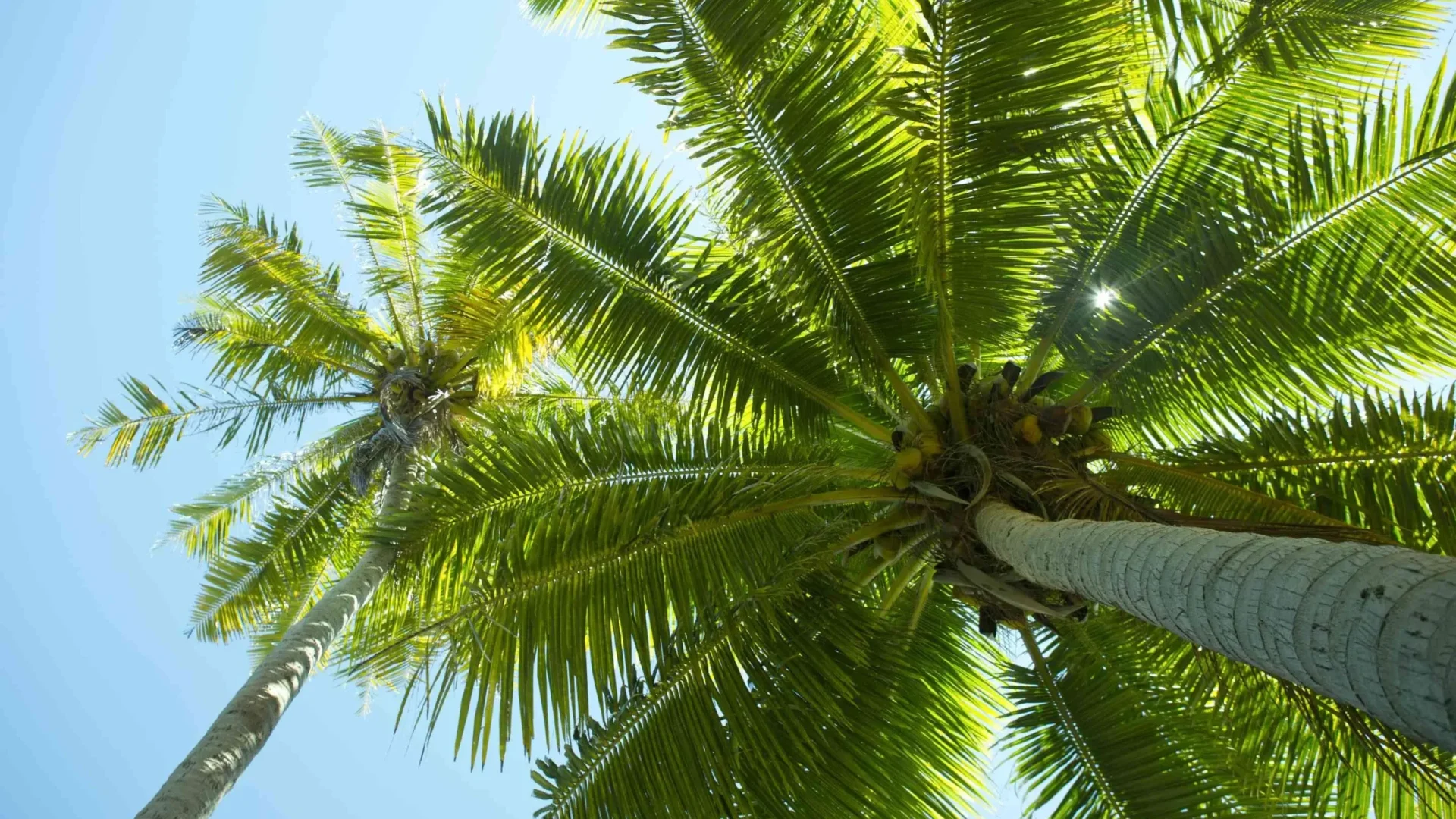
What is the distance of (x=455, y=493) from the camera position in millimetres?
4105

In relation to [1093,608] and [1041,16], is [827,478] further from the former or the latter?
[1041,16]

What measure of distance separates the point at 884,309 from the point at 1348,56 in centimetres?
264

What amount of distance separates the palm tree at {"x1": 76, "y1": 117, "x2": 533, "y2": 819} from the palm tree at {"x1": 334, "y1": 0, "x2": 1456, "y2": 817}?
375 cm

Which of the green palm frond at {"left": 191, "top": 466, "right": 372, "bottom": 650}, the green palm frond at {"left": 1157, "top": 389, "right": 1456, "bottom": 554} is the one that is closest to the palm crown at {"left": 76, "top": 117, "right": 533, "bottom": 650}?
the green palm frond at {"left": 191, "top": 466, "right": 372, "bottom": 650}

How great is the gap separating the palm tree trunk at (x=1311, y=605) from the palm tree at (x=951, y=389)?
0.52m

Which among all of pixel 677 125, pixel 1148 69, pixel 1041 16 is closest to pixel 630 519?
pixel 677 125

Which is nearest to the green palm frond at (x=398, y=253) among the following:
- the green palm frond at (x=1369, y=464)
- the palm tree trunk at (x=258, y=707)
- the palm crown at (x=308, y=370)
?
the palm crown at (x=308, y=370)

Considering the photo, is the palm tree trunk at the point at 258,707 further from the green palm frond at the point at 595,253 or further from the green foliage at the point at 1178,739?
the green foliage at the point at 1178,739

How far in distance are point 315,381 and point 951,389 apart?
7.28 metres

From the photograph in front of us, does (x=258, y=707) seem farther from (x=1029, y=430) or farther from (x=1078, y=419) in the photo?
(x=1078, y=419)

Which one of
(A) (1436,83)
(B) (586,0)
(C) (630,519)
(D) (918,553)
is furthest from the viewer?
(B) (586,0)

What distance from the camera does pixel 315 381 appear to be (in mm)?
9266

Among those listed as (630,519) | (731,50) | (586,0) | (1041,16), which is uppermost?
(586,0)

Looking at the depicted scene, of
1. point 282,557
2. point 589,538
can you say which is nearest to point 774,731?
point 589,538
